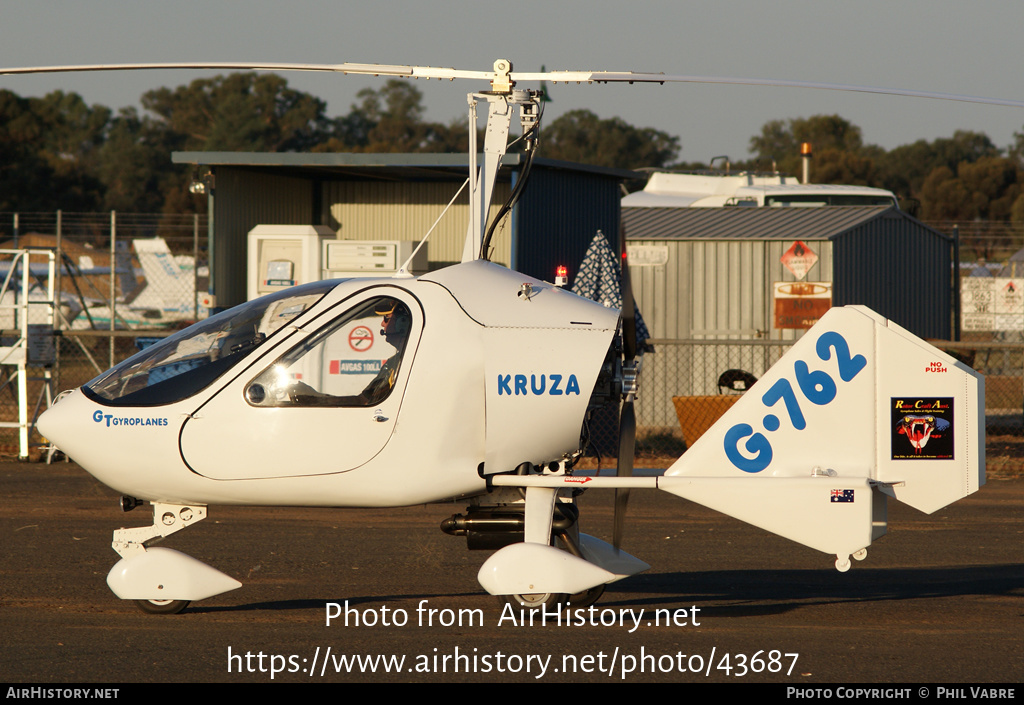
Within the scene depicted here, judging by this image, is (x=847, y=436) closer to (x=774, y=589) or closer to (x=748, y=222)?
(x=774, y=589)

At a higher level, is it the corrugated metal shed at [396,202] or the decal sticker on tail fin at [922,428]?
the corrugated metal shed at [396,202]

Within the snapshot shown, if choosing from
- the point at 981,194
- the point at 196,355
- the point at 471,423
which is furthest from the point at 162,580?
the point at 981,194

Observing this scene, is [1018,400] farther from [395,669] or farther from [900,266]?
[395,669]

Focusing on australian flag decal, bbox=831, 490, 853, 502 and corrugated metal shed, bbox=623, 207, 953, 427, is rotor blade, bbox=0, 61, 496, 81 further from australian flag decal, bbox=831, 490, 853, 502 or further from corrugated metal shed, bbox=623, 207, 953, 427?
corrugated metal shed, bbox=623, 207, 953, 427

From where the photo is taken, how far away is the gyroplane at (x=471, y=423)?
670 centimetres

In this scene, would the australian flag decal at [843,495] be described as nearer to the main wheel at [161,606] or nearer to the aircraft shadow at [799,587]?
the aircraft shadow at [799,587]

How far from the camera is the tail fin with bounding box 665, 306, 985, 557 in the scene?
667cm

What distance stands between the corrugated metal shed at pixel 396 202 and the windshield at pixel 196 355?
8.26 m

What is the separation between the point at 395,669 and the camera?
5.85 metres

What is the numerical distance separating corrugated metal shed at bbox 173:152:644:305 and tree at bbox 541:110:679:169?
273 feet

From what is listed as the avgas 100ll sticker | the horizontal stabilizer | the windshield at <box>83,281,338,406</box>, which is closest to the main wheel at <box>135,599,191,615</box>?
the windshield at <box>83,281,338,406</box>

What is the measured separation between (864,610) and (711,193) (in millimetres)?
25305

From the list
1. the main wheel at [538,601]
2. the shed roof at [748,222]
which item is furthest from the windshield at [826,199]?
the main wheel at [538,601]
